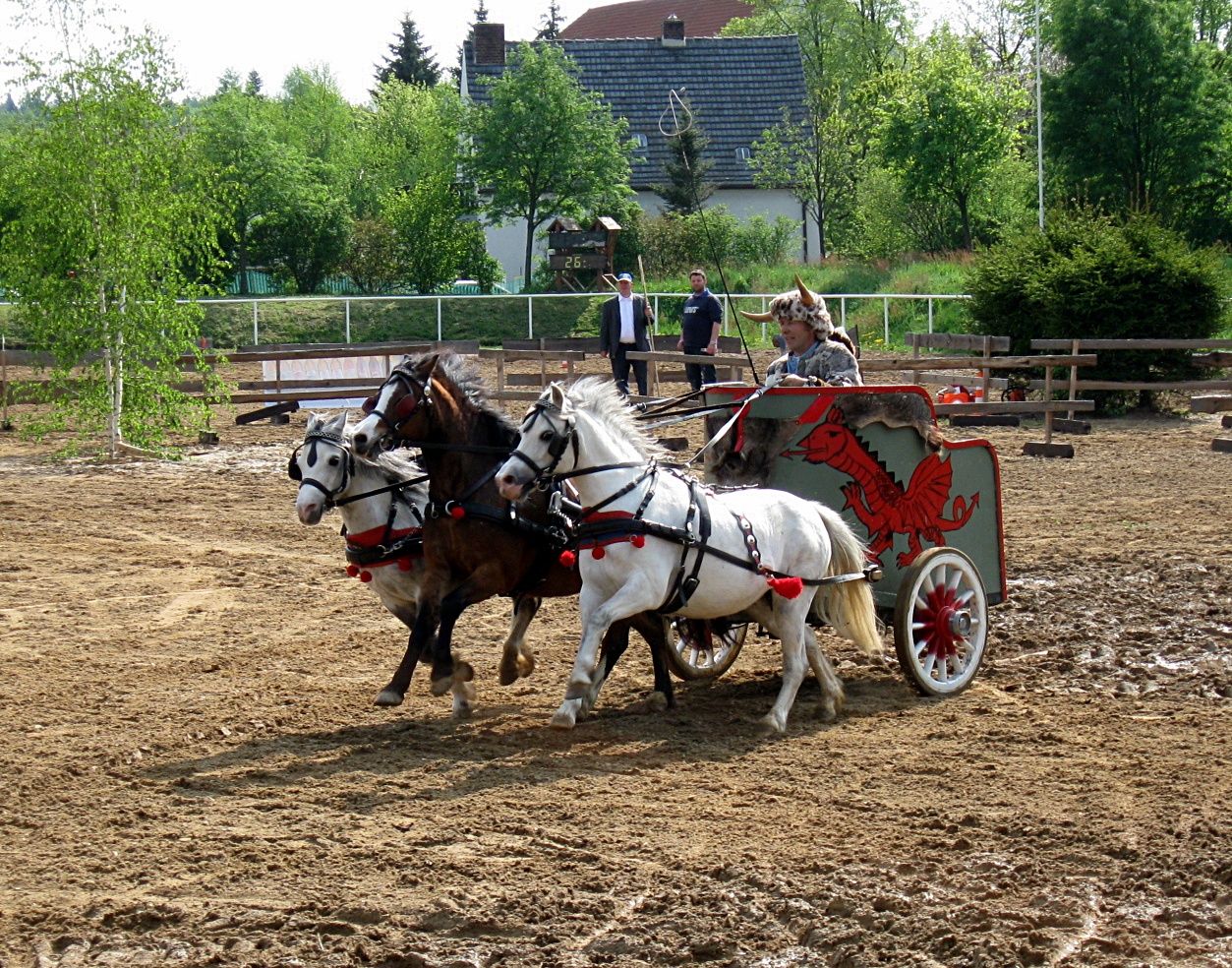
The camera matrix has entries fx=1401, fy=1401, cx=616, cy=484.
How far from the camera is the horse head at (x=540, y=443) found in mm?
5969

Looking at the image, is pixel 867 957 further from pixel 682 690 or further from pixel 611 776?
pixel 682 690

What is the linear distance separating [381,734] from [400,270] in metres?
34.8

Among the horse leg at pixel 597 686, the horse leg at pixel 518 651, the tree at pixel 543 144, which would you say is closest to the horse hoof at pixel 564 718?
the horse leg at pixel 597 686

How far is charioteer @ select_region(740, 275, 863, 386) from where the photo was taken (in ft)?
23.6

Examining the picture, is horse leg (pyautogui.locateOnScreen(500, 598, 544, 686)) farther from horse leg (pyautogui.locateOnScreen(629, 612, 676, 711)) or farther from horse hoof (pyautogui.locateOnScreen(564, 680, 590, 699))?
horse hoof (pyautogui.locateOnScreen(564, 680, 590, 699))

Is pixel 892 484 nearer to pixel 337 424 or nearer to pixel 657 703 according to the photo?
pixel 657 703

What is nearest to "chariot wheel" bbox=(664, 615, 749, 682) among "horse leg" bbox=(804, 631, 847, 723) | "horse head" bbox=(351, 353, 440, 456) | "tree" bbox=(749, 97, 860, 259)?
"horse leg" bbox=(804, 631, 847, 723)

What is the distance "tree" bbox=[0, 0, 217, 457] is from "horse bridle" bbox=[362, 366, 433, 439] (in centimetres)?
1139

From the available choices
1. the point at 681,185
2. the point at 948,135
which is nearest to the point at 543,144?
the point at 681,185

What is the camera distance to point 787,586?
6496 millimetres

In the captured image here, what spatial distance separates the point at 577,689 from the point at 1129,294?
15.7m

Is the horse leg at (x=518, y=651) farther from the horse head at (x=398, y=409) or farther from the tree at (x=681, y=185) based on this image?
the tree at (x=681, y=185)

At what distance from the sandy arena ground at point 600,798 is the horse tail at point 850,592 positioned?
387 mm

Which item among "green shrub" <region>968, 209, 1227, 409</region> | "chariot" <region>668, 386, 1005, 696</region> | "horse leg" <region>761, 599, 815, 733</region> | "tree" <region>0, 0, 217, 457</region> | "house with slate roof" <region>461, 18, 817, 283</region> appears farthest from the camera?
"house with slate roof" <region>461, 18, 817, 283</region>
